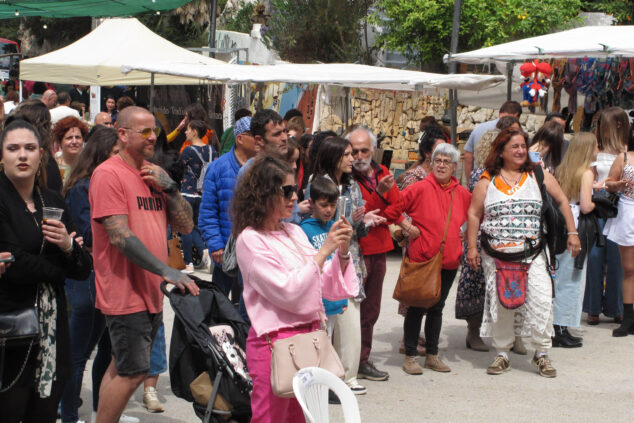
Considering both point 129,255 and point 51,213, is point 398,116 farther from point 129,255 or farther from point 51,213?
→ point 51,213

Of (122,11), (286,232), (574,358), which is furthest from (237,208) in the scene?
(122,11)

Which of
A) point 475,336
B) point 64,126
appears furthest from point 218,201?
point 475,336

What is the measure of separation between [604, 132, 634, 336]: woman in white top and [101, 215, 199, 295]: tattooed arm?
5242 mm

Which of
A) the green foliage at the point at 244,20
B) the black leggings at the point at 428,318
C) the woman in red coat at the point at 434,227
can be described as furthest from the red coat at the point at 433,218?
the green foliage at the point at 244,20

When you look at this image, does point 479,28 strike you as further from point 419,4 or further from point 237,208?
point 237,208

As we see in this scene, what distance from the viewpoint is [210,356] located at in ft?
13.4

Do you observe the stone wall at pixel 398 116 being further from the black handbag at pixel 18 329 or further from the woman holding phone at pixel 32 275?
the black handbag at pixel 18 329

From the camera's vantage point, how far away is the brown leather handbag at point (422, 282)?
640 cm

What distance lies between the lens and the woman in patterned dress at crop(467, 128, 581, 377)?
6562 millimetres

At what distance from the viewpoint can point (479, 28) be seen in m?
20.3

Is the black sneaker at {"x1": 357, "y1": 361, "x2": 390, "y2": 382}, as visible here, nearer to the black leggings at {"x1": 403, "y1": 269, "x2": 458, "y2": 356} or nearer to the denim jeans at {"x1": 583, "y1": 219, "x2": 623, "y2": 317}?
the black leggings at {"x1": 403, "y1": 269, "x2": 458, "y2": 356}

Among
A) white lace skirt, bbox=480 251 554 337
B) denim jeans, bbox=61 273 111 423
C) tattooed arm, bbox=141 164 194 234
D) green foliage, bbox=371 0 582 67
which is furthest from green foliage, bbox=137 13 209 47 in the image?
tattooed arm, bbox=141 164 194 234

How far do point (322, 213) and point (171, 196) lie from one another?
44.7 inches

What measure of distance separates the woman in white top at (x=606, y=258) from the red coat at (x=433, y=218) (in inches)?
94.4
